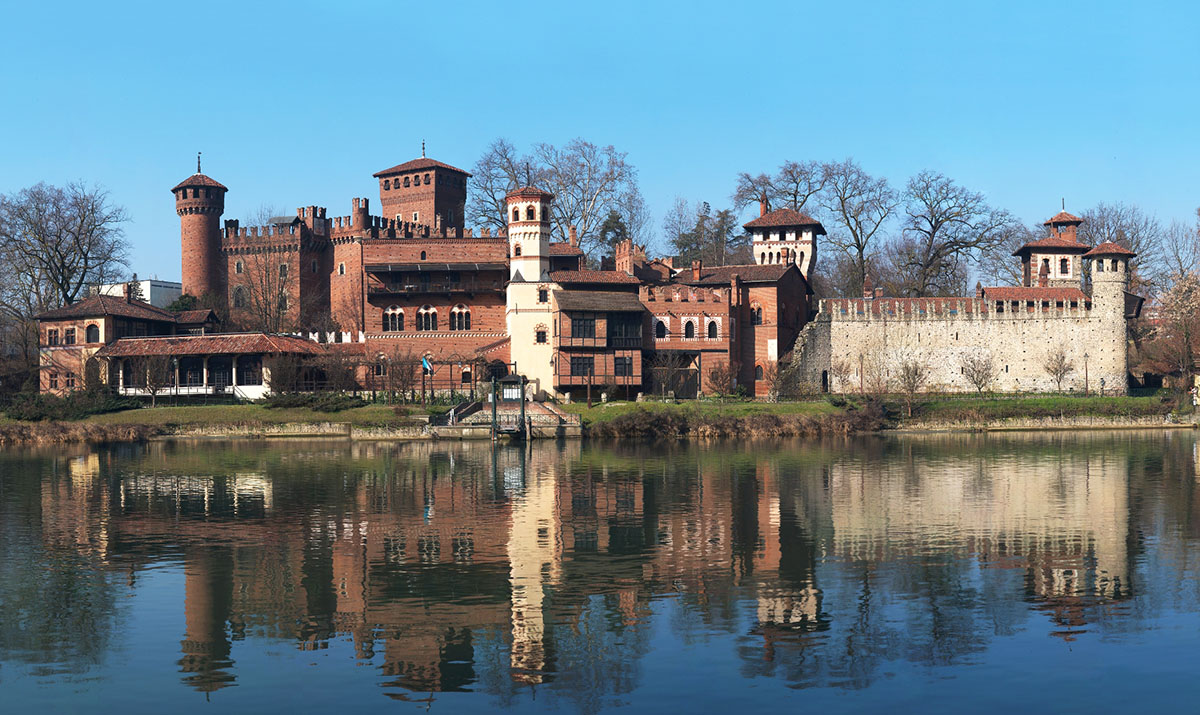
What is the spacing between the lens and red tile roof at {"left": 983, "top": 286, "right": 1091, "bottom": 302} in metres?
59.7

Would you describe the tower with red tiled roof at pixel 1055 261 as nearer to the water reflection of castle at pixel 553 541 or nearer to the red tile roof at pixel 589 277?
the red tile roof at pixel 589 277

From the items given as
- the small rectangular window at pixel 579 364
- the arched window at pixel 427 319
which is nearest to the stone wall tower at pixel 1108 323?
the small rectangular window at pixel 579 364

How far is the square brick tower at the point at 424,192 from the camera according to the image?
71.8 metres

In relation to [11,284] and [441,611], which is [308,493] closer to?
[441,611]

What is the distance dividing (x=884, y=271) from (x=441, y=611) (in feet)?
234

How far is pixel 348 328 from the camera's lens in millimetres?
66938

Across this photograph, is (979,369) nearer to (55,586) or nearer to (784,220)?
(784,220)

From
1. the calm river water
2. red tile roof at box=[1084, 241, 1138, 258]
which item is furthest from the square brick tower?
the calm river water

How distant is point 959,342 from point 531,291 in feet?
72.1

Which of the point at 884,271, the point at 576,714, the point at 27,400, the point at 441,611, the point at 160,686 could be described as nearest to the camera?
the point at 576,714

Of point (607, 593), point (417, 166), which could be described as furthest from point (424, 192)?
point (607, 593)

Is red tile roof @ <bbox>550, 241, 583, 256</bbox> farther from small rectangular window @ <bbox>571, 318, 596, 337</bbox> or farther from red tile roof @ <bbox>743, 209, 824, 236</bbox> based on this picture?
red tile roof @ <bbox>743, 209, 824, 236</bbox>

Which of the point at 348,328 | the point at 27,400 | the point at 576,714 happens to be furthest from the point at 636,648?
the point at 348,328

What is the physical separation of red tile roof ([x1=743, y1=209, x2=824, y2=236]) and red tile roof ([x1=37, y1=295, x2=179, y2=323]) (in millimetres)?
32813
